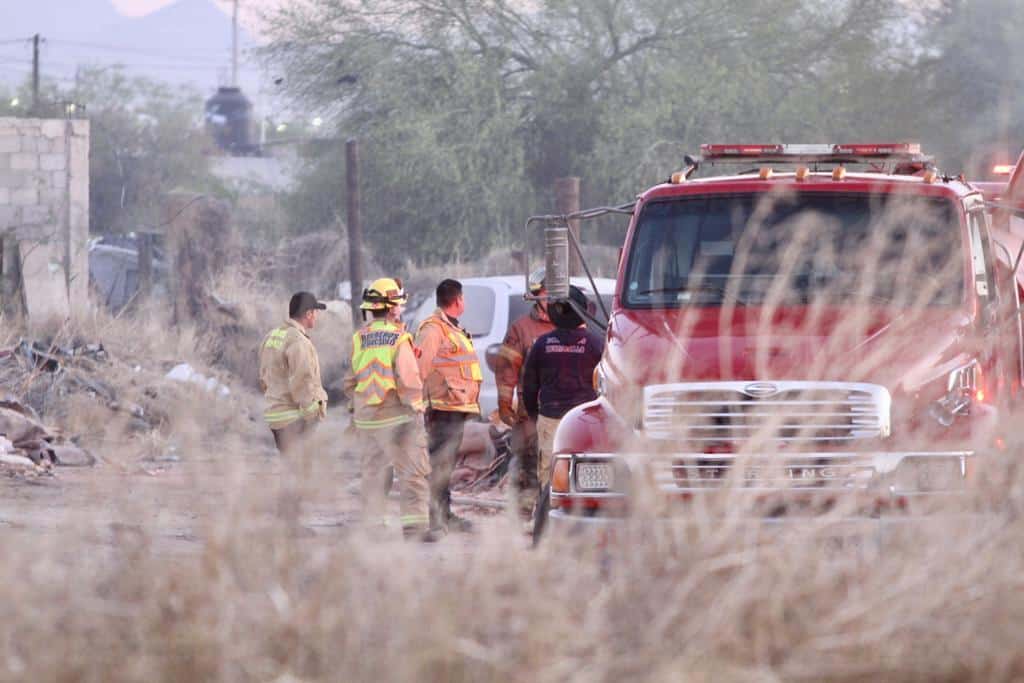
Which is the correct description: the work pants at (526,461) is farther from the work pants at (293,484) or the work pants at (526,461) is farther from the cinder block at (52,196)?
the cinder block at (52,196)

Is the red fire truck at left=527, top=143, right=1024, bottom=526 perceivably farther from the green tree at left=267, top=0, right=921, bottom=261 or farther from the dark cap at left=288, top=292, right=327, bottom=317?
the green tree at left=267, top=0, right=921, bottom=261

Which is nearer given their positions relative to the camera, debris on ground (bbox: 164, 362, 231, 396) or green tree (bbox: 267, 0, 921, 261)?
debris on ground (bbox: 164, 362, 231, 396)

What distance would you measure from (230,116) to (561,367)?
95235mm

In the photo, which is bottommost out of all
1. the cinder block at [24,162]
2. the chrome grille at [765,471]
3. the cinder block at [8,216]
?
the chrome grille at [765,471]

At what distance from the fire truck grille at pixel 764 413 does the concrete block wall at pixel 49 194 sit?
707 inches

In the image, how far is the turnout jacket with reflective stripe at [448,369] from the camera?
1197cm

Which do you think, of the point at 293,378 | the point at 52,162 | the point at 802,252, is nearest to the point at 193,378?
the point at 52,162

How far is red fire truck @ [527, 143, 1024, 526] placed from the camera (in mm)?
7840

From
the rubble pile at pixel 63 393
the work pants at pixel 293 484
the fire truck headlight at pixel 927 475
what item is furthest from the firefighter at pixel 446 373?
the work pants at pixel 293 484

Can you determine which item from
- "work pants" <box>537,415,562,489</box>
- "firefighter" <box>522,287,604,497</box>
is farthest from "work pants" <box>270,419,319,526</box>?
"work pants" <box>537,415,562,489</box>

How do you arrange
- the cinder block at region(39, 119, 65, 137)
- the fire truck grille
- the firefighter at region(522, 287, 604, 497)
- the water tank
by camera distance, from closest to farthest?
the fire truck grille
the firefighter at region(522, 287, 604, 497)
the cinder block at region(39, 119, 65, 137)
the water tank

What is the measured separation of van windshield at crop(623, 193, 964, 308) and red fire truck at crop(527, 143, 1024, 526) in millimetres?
10

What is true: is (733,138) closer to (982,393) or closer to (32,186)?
(32,186)

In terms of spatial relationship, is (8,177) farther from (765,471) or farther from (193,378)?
(765,471)
